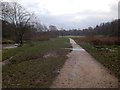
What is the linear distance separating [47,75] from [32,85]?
2764 mm

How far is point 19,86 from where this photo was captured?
34.4ft

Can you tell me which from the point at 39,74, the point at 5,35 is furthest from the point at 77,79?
the point at 5,35

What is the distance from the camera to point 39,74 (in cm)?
1365

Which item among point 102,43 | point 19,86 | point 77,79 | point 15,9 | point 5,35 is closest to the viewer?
point 19,86

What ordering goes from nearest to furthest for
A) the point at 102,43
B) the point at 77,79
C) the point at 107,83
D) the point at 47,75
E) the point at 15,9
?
the point at 107,83, the point at 77,79, the point at 47,75, the point at 102,43, the point at 15,9

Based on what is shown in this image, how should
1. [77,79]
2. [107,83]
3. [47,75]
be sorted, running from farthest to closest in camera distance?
1. [47,75]
2. [77,79]
3. [107,83]

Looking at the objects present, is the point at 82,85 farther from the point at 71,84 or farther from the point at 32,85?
the point at 32,85

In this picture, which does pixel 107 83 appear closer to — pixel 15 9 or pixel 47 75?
pixel 47 75

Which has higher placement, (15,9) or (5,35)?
(15,9)

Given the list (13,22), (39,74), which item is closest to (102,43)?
(13,22)

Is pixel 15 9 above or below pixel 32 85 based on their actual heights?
above

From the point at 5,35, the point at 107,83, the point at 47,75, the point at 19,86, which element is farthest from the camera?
the point at 5,35

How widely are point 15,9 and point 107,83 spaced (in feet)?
180

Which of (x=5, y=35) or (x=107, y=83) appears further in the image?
(x=5, y=35)
